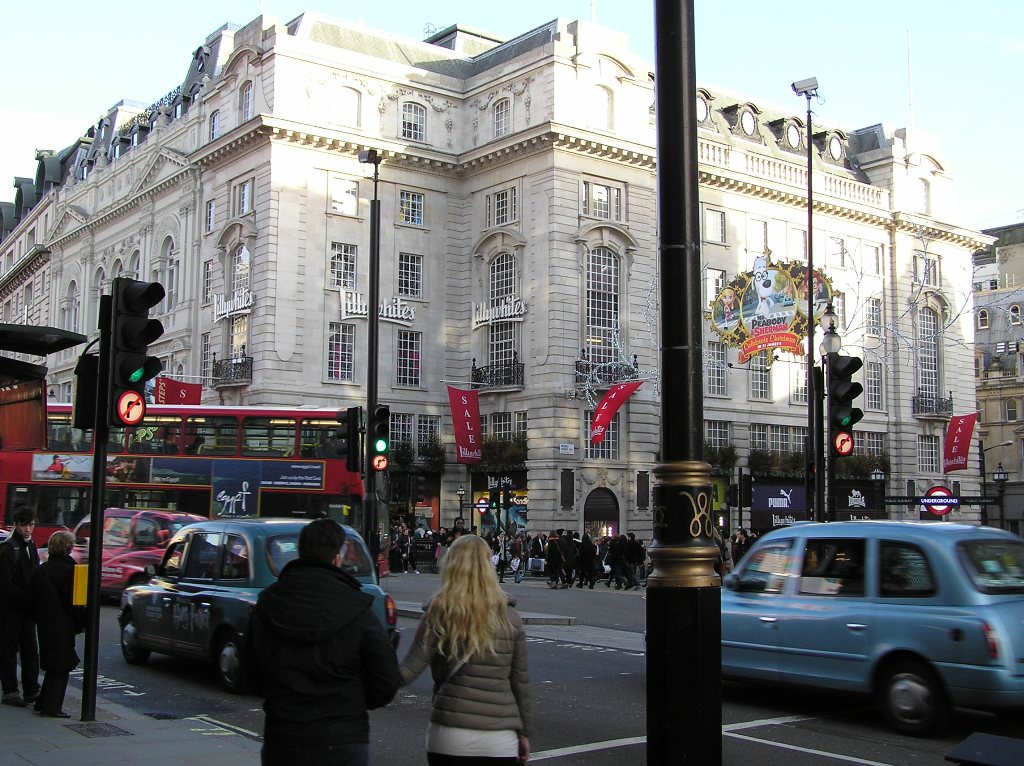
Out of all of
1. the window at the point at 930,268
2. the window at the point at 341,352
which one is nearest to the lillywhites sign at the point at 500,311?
the window at the point at 341,352

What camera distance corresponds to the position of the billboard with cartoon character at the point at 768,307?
1149 inches

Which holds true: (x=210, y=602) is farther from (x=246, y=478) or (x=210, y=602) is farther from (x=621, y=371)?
(x=621, y=371)

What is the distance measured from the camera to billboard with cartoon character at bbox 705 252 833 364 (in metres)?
29.2

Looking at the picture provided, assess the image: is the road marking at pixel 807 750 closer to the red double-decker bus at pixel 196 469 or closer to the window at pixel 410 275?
the red double-decker bus at pixel 196 469

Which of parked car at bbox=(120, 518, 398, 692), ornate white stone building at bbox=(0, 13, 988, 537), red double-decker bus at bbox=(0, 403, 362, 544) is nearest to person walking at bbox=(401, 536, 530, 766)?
parked car at bbox=(120, 518, 398, 692)

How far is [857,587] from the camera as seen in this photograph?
1066cm

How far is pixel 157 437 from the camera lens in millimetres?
28391

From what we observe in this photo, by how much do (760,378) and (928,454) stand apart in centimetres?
1134

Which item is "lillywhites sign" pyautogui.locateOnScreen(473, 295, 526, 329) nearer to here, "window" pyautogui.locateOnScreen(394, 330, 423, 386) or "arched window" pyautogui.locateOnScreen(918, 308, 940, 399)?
"window" pyautogui.locateOnScreen(394, 330, 423, 386)

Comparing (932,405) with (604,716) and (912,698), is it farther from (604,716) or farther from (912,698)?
(604,716)

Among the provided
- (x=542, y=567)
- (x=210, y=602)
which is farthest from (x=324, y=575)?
(x=542, y=567)

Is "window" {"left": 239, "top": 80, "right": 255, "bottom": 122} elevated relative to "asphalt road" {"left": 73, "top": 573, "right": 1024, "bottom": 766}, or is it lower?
elevated

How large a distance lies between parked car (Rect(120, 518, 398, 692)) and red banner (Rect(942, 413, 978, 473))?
4057 cm

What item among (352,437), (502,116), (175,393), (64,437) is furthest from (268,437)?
(502,116)
